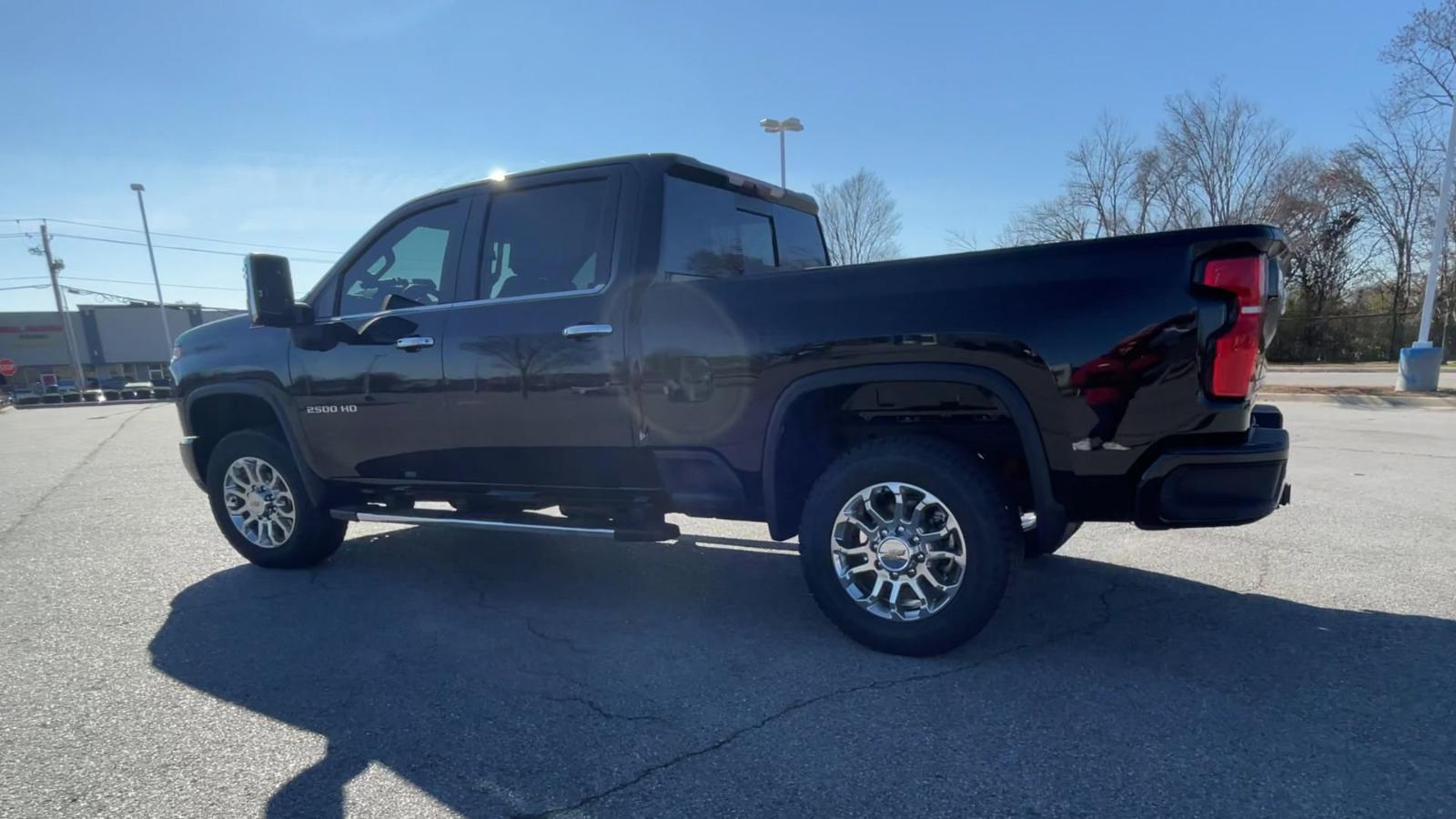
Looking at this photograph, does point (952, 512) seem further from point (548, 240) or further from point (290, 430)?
point (290, 430)

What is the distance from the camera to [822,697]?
287 centimetres

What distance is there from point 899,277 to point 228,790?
A: 2874 mm

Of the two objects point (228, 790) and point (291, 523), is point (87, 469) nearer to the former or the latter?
point (291, 523)

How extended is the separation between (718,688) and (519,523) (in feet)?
4.89

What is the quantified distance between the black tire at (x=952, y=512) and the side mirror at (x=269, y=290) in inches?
124

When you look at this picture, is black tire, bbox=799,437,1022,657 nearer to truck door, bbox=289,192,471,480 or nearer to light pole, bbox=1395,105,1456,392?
truck door, bbox=289,192,471,480

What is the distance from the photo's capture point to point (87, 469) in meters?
10.5

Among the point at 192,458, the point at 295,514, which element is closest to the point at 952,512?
the point at 295,514

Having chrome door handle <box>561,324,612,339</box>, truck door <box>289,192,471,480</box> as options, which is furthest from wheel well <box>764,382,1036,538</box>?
truck door <box>289,192,471,480</box>

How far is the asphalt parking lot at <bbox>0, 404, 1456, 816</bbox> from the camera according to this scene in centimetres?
231

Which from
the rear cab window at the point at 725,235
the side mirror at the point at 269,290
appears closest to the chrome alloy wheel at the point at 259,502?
the side mirror at the point at 269,290

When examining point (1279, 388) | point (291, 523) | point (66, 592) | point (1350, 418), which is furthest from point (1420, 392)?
point (66, 592)

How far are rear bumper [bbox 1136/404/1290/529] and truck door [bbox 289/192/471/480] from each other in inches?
131

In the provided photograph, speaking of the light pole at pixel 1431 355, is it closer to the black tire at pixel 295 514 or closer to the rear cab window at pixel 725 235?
the rear cab window at pixel 725 235
